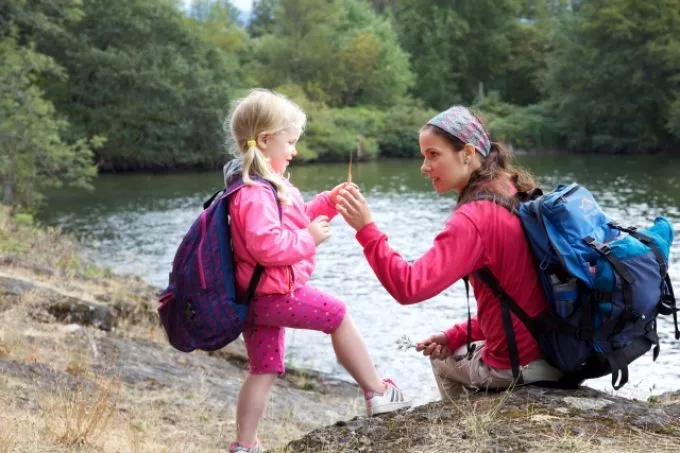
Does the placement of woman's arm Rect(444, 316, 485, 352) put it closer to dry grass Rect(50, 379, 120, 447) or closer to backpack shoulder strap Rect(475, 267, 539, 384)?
backpack shoulder strap Rect(475, 267, 539, 384)

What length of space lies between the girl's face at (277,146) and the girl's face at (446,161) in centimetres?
61

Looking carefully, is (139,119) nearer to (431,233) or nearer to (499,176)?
(431,233)

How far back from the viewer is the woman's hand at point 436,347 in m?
4.02

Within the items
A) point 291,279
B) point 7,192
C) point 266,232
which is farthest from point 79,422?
point 7,192

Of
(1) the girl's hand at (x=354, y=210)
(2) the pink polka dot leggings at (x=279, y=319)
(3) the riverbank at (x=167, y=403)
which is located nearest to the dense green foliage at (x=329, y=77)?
(3) the riverbank at (x=167, y=403)

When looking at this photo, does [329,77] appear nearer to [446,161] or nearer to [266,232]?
[446,161]

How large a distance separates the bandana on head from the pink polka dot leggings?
0.89 metres

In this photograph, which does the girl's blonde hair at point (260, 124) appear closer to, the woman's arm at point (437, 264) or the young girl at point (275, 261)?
the young girl at point (275, 261)

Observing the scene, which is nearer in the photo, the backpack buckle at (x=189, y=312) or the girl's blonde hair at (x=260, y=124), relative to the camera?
the backpack buckle at (x=189, y=312)

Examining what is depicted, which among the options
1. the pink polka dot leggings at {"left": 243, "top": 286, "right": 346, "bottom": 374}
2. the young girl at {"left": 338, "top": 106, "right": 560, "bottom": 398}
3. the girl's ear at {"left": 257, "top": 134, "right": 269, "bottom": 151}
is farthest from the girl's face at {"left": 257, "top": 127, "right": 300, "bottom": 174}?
the pink polka dot leggings at {"left": 243, "top": 286, "right": 346, "bottom": 374}

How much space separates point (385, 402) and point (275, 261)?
0.81 meters

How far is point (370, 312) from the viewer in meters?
12.7

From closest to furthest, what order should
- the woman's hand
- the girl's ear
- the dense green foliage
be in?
1. the girl's ear
2. the woman's hand
3. the dense green foliage

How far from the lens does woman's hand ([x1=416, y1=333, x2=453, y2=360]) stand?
402 centimetres
